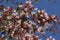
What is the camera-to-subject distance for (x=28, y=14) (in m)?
4.40

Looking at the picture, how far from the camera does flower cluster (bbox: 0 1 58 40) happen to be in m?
4.34

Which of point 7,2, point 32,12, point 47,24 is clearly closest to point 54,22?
point 47,24

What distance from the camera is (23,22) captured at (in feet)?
14.3

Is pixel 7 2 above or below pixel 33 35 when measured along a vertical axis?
above

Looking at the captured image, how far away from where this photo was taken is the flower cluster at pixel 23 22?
4344mm

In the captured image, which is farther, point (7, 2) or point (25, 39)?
point (7, 2)

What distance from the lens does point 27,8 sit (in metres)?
4.45

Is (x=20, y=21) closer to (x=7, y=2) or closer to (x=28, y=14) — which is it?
(x=28, y=14)

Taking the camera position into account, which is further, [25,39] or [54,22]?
[54,22]

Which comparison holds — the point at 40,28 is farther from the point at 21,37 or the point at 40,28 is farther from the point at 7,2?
the point at 7,2

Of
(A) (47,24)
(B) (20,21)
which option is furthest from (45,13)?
(B) (20,21)

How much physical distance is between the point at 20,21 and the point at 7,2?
54 centimetres

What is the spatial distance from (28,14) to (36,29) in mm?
310

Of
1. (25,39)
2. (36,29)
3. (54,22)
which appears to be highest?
(54,22)
